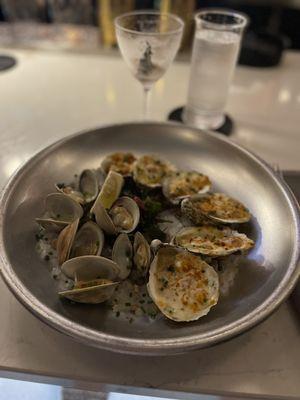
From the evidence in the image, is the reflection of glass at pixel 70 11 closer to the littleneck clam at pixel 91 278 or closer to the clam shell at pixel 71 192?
the clam shell at pixel 71 192

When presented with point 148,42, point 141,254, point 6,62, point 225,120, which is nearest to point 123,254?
point 141,254

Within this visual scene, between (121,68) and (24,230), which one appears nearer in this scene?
(24,230)

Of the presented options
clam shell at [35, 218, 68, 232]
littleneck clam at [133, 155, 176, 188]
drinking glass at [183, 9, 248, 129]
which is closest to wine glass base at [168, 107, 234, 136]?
drinking glass at [183, 9, 248, 129]

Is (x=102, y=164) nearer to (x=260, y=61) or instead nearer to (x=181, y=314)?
(x=181, y=314)

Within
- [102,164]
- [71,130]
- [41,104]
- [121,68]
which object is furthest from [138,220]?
[121,68]

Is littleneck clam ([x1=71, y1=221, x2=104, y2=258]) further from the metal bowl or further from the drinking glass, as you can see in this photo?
the drinking glass

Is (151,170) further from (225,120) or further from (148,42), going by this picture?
(225,120)
